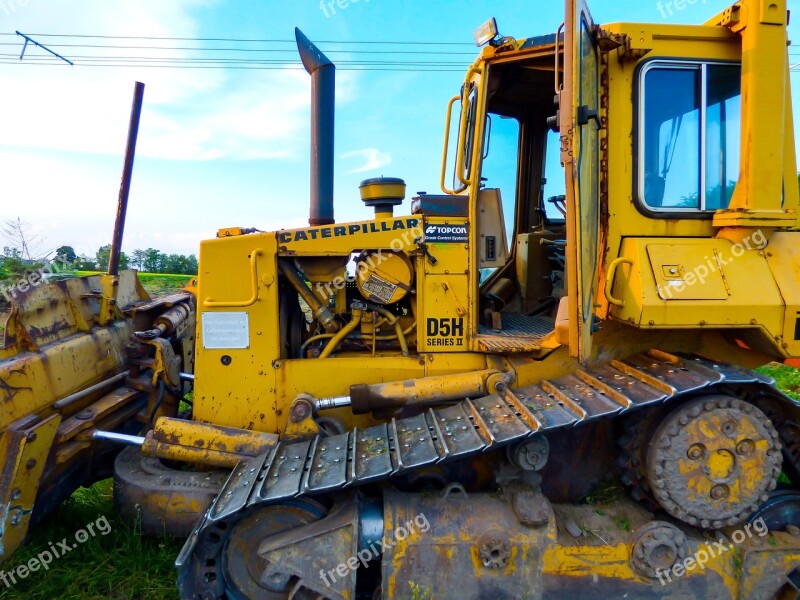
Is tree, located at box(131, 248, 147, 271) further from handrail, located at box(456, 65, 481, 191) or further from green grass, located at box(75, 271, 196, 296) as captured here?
handrail, located at box(456, 65, 481, 191)

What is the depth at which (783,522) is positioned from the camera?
9.38 feet

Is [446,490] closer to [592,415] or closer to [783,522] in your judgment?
[592,415]

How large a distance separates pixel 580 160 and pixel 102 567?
3.50 meters

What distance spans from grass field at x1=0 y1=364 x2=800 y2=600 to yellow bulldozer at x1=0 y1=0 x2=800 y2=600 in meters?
0.38

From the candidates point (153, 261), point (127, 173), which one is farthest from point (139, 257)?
point (127, 173)

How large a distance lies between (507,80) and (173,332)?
121 inches

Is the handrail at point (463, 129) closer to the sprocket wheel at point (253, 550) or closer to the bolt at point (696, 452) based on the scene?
the bolt at point (696, 452)

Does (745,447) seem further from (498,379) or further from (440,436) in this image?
(440,436)

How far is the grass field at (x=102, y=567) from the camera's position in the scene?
2.91m

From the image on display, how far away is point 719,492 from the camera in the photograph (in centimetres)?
259

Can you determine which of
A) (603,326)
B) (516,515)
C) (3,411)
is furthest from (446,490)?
(3,411)

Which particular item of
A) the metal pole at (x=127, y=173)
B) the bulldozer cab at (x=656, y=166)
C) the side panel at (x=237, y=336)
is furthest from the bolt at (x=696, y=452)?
the metal pole at (x=127, y=173)

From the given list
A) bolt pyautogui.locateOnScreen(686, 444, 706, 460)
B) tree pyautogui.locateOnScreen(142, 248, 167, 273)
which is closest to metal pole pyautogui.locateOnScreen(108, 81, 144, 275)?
bolt pyautogui.locateOnScreen(686, 444, 706, 460)

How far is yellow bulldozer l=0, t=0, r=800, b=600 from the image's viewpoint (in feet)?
8.25
